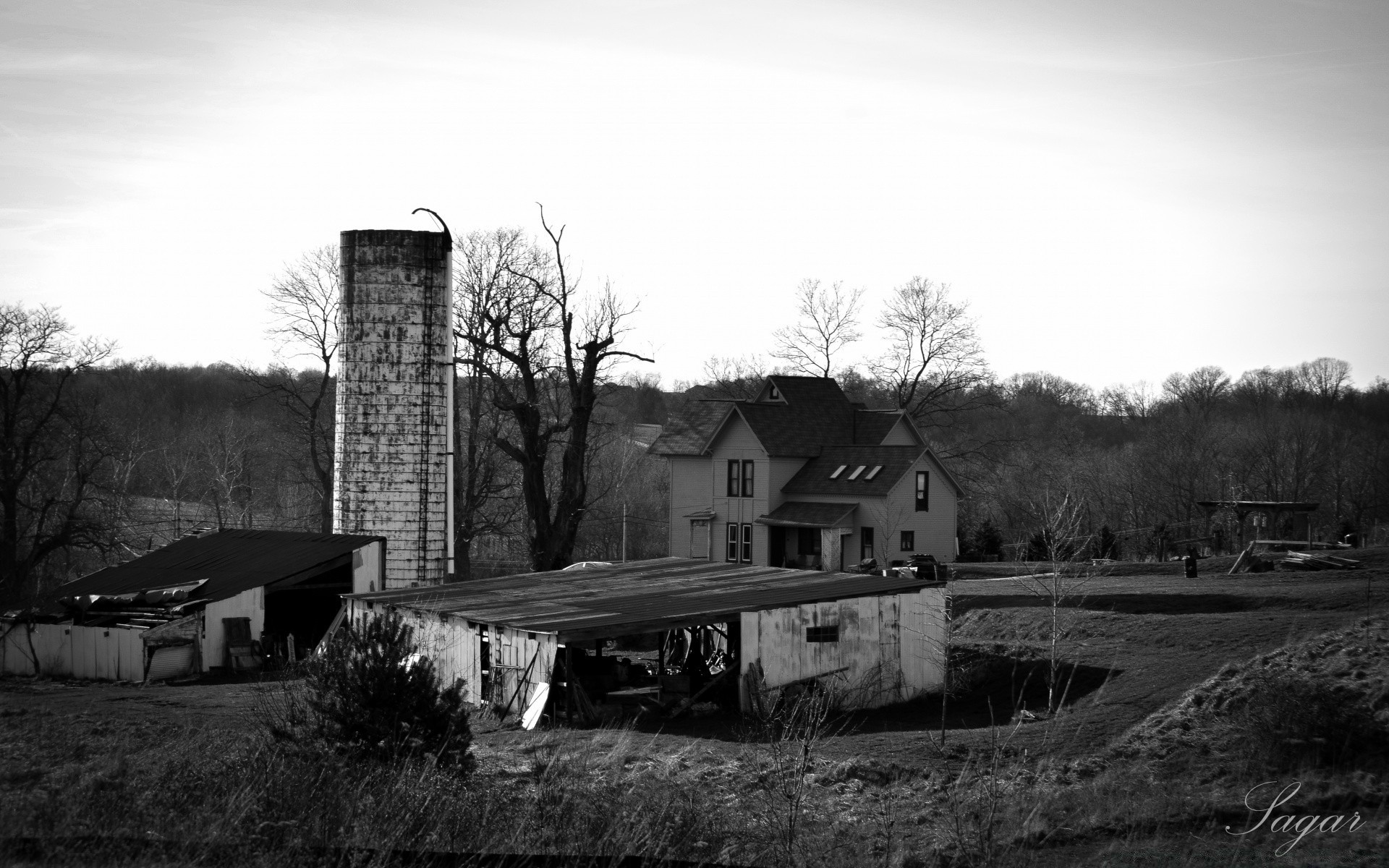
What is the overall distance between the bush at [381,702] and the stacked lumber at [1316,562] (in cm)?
2883

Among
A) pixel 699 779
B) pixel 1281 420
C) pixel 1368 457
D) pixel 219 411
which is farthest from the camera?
pixel 219 411

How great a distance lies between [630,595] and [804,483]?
22.3 metres

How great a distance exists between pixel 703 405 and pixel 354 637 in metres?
37.3

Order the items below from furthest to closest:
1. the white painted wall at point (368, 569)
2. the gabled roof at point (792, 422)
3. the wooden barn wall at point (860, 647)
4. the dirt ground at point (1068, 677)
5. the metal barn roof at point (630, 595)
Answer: the gabled roof at point (792, 422)
the white painted wall at point (368, 569)
the wooden barn wall at point (860, 647)
the metal barn roof at point (630, 595)
the dirt ground at point (1068, 677)

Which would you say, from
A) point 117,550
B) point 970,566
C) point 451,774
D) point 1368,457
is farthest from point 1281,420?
point 451,774

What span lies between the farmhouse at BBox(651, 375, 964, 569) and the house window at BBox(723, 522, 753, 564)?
4 cm

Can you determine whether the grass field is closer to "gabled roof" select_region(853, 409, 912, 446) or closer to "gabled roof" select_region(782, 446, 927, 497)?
"gabled roof" select_region(782, 446, 927, 497)

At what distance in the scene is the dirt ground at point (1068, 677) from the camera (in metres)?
17.2

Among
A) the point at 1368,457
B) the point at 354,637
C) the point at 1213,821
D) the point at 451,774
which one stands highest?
the point at 1368,457

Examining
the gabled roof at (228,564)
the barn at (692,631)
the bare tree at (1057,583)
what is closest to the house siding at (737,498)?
the bare tree at (1057,583)

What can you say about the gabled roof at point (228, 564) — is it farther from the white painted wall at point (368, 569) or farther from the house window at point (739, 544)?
the house window at point (739, 544)

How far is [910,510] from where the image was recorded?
141 ft

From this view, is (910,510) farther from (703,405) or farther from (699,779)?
(699,779)

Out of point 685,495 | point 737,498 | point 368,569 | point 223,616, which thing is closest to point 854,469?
point 737,498
